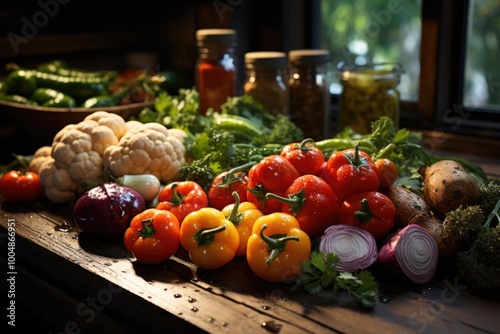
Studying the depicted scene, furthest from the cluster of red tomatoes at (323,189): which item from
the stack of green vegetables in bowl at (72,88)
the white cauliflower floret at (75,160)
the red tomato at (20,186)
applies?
the stack of green vegetables in bowl at (72,88)

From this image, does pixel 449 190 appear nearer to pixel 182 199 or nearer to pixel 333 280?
pixel 333 280

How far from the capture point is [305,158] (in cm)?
136

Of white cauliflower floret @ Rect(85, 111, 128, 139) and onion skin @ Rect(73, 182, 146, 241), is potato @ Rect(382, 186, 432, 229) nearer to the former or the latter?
onion skin @ Rect(73, 182, 146, 241)

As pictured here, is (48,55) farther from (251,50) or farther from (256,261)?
(256,261)

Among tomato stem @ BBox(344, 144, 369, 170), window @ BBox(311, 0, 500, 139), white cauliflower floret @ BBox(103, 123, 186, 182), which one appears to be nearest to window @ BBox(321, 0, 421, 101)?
window @ BBox(311, 0, 500, 139)

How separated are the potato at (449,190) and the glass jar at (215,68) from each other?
0.96 metres

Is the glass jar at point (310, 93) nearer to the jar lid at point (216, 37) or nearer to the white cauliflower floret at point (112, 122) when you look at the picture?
the jar lid at point (216, 37)

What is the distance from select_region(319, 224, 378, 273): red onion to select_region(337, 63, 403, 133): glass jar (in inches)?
30.3

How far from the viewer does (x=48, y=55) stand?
8.73 feet

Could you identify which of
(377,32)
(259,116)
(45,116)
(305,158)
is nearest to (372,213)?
(305,158)

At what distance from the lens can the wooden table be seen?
3.30ft

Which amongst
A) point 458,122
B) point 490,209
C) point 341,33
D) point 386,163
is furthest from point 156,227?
point 341,33

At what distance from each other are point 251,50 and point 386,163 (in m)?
1.43

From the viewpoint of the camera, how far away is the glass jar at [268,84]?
1.97m
